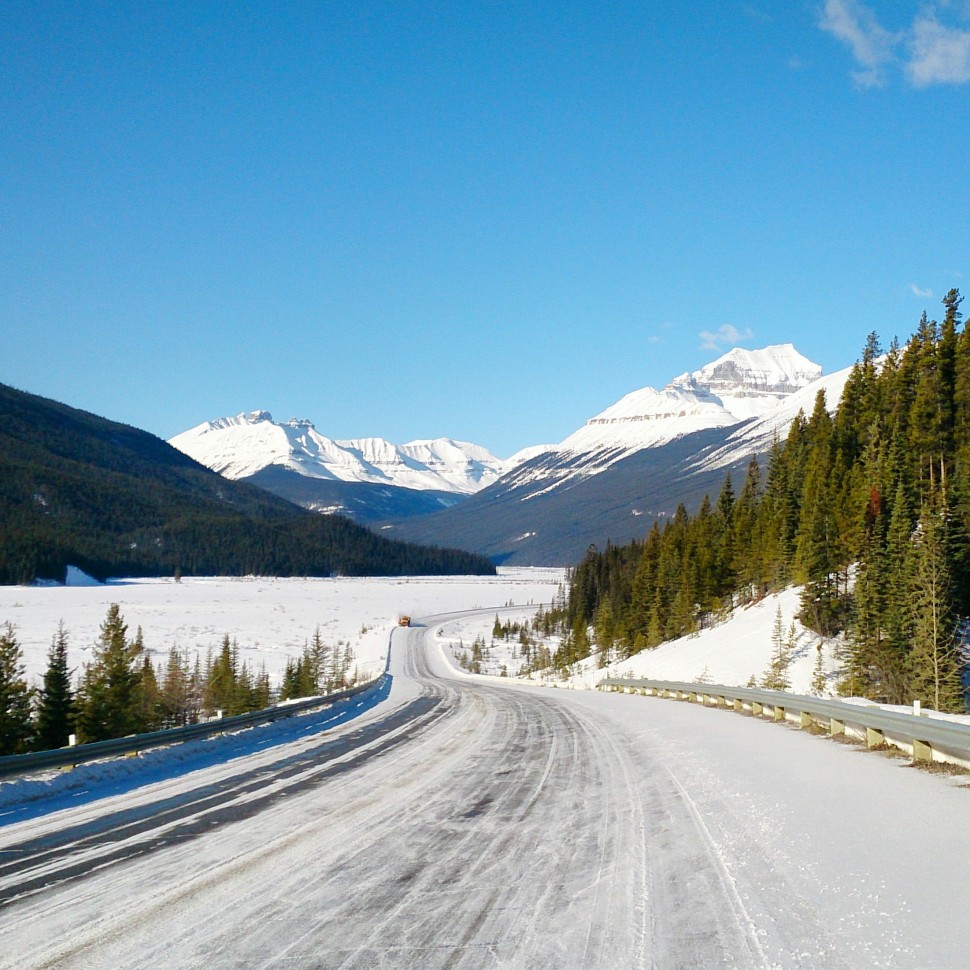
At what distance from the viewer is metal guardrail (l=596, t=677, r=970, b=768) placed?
34.2 ft

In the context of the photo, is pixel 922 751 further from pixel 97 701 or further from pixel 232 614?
pixel 232 614

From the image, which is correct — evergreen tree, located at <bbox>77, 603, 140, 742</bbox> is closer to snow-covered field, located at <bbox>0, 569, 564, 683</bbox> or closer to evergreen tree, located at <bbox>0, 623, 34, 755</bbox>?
evergreen tree, located at <bbox>0, 623, 34, 755</bbox>

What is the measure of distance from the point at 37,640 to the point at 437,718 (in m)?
76.8

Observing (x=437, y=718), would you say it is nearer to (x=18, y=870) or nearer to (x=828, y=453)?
(x=18, y=870)

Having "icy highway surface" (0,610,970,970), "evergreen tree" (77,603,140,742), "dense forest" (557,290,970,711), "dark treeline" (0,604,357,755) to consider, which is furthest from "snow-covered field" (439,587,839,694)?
"icy highway surface" (0,610,970,970)

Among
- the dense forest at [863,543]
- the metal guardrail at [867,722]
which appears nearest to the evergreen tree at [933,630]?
the dense forest at [863,543]

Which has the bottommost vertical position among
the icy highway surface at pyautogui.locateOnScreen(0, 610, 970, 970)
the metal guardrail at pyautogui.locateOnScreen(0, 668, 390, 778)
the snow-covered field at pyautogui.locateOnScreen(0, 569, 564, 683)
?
the snow-covered field at pyautogui.locateOnScreen(0, 569, 564, 683)

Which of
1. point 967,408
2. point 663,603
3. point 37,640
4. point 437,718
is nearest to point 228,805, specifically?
point 437,718

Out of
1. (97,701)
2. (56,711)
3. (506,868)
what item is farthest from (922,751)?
(56,711)

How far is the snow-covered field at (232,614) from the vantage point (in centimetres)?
8681

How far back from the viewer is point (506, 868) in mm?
6945

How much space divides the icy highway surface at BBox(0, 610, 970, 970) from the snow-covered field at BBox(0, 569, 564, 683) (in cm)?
5287

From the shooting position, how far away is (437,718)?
23.0 metres

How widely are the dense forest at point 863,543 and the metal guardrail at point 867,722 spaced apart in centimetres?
1753
